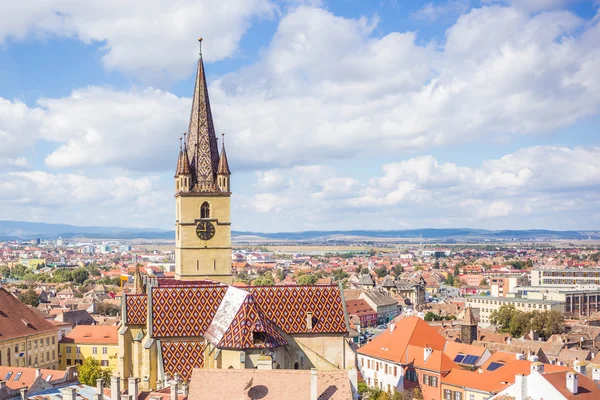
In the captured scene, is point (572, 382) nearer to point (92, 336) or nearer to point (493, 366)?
point (493, 366)

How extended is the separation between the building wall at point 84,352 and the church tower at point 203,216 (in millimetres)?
30285

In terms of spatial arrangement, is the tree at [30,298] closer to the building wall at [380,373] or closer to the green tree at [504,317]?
the building wall at [380,373]

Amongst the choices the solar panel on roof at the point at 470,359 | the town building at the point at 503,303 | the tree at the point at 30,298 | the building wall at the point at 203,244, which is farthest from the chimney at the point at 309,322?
the town building at the point at 503,303

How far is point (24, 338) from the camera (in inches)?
3071

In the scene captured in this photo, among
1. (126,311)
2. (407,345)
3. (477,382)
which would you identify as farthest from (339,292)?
(407,345)

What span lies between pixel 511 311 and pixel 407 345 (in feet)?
206

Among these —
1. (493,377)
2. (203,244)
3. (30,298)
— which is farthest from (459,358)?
(30,298)

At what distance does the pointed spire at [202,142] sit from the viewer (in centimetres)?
6500

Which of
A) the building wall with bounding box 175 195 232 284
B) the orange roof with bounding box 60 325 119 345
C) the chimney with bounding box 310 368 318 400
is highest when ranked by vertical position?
the building wall with bounding box 175 195 232 284

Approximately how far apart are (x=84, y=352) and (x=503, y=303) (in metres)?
116

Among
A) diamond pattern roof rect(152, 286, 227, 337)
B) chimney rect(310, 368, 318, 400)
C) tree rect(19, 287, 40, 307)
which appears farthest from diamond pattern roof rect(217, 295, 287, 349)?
tree rect(19, 287, 40, 307)

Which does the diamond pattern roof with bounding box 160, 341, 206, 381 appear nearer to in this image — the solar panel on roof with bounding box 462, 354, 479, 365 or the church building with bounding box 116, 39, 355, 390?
the church building with bounding box 116, 39, 355, 390

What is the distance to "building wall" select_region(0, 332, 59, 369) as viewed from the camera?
7475cm

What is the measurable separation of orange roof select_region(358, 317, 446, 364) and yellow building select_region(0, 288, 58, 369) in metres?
35.9
